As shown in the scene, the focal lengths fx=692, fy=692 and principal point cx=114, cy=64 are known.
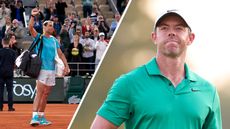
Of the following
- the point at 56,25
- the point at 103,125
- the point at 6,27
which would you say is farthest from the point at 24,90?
the point at 103,125

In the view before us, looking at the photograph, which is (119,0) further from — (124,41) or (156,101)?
(156,101)

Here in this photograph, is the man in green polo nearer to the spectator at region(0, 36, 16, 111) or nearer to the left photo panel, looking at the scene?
the left photo panel

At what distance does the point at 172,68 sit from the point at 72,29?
17876mm

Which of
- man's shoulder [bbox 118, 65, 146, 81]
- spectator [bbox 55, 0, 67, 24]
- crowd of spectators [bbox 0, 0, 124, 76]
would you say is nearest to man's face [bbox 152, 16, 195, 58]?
man's shoulder [bbox 118, 65, 146, 81]

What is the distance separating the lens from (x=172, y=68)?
10.9ft

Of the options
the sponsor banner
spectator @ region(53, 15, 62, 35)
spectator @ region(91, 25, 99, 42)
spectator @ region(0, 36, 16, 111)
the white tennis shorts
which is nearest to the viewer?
the white tennis shorts

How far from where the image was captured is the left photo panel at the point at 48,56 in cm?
1099

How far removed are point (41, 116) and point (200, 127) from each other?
27.0 ft

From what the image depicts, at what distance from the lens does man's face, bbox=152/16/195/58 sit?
3.24m

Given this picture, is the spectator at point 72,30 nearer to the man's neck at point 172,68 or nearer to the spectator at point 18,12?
the spectator at point 18,12

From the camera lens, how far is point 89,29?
812 inches

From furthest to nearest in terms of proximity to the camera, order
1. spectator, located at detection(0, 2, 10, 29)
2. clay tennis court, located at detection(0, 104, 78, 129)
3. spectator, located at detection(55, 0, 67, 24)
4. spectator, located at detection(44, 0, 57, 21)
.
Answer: spectator, located at detection(55, 0, 67, 24)
spectator, located at detection(44, 0, 57, 21)
spectator, located at detection(0, 2, 10, 29)
clay tennis court, located at detection(0, 104, 78, 129)

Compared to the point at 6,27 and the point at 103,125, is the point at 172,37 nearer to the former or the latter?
the point at 103,125

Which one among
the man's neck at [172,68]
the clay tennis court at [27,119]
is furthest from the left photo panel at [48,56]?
the man's neck at [172,68]
